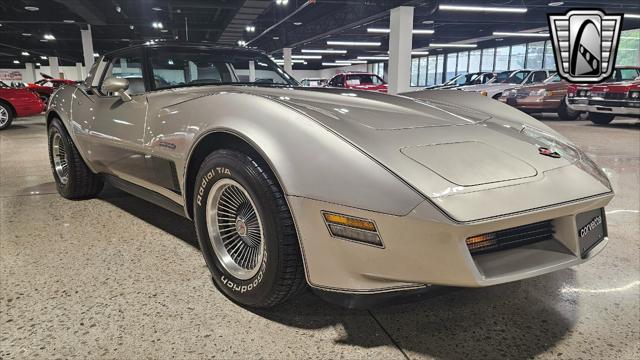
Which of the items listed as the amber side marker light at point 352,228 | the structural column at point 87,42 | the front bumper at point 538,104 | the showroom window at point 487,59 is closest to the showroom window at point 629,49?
the showroom window at point 487,59

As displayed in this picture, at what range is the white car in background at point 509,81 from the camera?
12797 millimetres

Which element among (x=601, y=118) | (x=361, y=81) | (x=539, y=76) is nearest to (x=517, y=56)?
(x=539, y=76)

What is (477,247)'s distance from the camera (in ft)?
4.62

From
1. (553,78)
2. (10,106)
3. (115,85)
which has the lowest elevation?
(10,106)

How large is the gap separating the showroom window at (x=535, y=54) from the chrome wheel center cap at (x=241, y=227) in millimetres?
26023

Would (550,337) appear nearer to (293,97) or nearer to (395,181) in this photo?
(395,181)

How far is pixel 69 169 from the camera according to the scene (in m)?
3.39

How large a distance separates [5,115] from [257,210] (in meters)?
11.4

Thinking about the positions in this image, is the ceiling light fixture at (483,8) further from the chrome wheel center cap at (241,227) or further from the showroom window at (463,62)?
Result: the showroom window at (463,62)

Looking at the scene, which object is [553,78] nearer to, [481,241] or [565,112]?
[565,112]

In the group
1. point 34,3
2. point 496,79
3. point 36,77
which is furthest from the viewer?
point 36,77

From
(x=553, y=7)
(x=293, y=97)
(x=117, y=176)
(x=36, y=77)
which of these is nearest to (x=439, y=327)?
(x=293, y=97)

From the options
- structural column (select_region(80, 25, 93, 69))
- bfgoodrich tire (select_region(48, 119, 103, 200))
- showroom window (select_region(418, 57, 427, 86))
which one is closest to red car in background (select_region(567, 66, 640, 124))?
bfgoodrich tire (select_region(48, 119, 103, 200))

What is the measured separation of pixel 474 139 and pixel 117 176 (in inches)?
89.9
